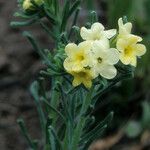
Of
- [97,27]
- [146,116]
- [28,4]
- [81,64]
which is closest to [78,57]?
[81,64]

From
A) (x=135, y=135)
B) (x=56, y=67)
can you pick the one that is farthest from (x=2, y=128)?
(x=56, y=67)

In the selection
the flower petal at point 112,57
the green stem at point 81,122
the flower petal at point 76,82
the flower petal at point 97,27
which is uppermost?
the flower petal at point 97,27

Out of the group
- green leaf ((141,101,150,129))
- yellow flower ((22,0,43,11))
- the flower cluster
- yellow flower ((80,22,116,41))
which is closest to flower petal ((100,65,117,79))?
the flower cluster

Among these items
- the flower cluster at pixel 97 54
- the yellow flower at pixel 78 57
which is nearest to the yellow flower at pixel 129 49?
the flower cluster at pixel 97 54

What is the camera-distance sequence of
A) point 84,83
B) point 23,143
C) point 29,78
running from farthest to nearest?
Result: point 29,78, point 23,143, point 84,83

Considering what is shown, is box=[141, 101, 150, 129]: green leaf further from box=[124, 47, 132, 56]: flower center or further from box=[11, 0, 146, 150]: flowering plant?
box=[124, 47, 132, 56]: flower center

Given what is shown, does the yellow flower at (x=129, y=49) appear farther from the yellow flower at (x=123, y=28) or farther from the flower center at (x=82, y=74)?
the flower center at (x=82, y=74)

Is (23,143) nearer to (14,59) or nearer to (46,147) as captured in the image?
(14,59)
